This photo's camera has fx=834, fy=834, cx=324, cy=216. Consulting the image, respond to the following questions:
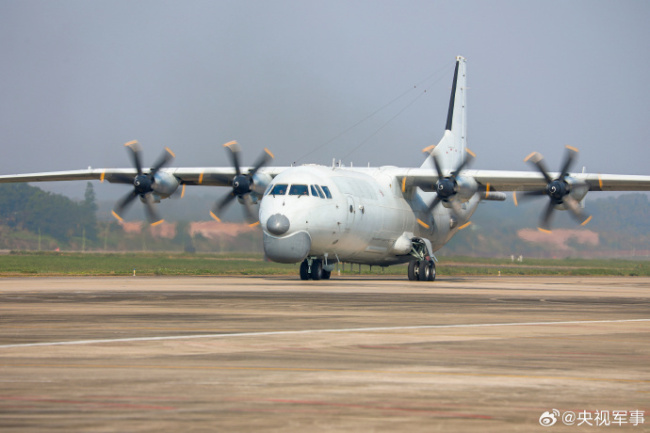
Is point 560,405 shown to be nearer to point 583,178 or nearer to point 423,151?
point 583,178

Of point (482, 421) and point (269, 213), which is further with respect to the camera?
point (269, 213)

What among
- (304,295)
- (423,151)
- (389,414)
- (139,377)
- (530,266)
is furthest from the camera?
(530,266)

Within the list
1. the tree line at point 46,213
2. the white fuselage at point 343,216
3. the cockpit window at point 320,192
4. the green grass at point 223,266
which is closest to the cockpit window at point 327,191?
the white fuselage at point 343,216

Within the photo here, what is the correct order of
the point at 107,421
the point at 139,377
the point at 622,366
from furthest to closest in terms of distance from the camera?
the point at 622,366
the point at 139,377
the point at 107,421

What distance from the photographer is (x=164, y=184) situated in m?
36.3

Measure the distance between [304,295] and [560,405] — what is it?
A: 1520 centimetres

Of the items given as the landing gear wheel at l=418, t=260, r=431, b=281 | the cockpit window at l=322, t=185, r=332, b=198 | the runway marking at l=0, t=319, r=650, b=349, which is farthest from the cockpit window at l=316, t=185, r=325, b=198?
the runway marking at l=0, t=319, r=650, b=349

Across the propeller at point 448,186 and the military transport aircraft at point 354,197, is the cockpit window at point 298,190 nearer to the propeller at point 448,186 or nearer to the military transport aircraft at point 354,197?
the military transport aircraft at point 354,197

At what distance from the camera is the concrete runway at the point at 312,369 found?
575 centimetres

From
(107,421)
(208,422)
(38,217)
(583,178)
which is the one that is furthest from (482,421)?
(38,217)

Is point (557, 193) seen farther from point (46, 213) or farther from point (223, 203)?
point (46, 213)

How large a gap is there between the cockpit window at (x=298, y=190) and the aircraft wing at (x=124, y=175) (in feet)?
23.9

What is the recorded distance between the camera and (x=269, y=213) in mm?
28922

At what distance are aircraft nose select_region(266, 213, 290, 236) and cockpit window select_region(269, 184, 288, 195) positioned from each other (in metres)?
1.15
